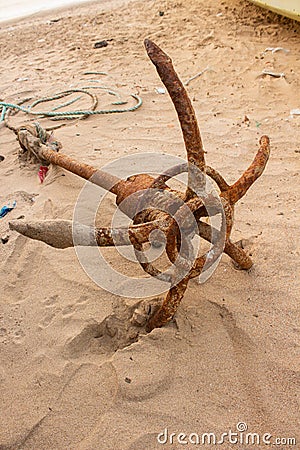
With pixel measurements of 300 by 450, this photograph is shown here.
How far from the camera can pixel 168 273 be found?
5.07 feet

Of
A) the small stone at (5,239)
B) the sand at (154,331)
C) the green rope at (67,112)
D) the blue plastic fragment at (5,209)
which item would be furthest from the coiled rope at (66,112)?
the small stone at (5,239)

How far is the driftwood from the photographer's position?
124 centimetres

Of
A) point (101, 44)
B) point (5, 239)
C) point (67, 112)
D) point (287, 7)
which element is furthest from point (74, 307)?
point (101, 44)

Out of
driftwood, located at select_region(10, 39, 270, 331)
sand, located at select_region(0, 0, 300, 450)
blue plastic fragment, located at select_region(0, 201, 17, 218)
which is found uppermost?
driftwood, located at select_region(10, 39, 270, 331)

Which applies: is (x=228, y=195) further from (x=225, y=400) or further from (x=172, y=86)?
(x=225, y=400)

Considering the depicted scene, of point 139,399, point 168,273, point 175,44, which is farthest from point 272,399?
point 175,44

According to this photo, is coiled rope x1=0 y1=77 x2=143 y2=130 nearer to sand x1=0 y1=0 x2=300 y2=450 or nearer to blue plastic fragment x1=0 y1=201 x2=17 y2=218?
sand x1=0 y1=0 x2=300 y2=450

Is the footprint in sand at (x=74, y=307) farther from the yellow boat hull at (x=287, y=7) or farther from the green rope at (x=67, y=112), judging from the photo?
the yellow boat hull at (x=287, y=7)

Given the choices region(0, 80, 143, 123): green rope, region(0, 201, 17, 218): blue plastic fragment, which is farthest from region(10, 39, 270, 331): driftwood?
region(0, 80, 143, 123): green rope

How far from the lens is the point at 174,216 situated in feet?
4.36

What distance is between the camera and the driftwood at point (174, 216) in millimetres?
1241

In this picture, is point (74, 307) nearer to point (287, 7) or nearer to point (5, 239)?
point (5, 239)

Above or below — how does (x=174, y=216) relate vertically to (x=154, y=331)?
above

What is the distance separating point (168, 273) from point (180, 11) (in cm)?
518
